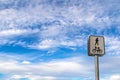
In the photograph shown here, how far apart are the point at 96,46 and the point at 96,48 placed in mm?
101

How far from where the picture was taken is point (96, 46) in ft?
43.1

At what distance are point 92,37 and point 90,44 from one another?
434mm

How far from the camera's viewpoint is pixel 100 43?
13266 millimetres

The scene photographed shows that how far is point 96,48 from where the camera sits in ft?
43.1

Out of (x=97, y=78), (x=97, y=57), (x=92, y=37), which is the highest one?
(x=92, y=37)

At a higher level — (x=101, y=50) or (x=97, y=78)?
(x=101, y=50)

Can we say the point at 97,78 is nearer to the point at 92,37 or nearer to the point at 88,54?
the point at 88,54

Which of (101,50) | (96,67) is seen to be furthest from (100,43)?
(96,67)

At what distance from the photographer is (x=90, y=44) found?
1304 centimetres

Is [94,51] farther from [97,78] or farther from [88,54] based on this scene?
[97,78]

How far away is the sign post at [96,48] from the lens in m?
13.0

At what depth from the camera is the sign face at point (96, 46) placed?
1298cm

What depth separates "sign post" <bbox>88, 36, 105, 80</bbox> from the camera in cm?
1298

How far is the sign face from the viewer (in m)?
13.0
